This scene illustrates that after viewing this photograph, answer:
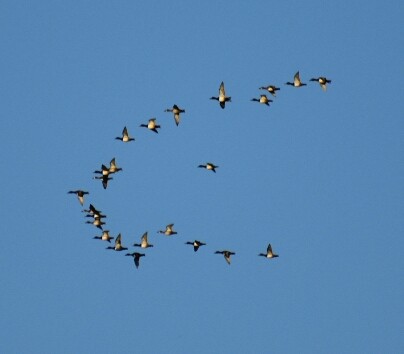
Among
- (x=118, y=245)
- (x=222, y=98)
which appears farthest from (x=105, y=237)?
(x=222, y=98)

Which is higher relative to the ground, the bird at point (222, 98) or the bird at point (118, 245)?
the bird at point (222, 98)

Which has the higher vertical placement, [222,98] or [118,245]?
[222,98]

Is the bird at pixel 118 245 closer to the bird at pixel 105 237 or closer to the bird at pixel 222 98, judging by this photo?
the bird at pixel 105 237

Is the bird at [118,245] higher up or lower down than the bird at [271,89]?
lower down

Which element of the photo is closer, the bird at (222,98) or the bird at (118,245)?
the bird at (222,98)

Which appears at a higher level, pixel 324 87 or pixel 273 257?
pixel 324 87

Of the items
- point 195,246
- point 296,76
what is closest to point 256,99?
point 296,76

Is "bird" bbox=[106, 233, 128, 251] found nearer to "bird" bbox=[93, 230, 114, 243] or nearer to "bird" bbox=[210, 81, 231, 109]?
"bird" bbox=[93, 230, 114, 243]

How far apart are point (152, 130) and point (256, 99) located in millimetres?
10418

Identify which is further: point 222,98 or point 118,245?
point 118,245

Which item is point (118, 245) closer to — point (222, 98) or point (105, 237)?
point (105, 237)

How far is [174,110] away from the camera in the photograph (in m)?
140

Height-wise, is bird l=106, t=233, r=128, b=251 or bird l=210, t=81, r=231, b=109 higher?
bird l=210, t=81, r=231, b=109

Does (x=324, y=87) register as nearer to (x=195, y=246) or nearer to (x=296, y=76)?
(x=296, y=76)
